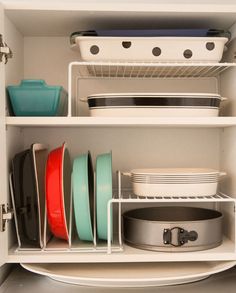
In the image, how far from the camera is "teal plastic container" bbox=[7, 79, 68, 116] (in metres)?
1.16

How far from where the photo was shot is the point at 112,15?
1.17m

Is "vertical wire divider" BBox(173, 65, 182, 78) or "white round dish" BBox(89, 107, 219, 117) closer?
"white round dish" BBox(89, 107, 219, 117)

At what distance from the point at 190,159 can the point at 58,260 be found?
0.55 metres

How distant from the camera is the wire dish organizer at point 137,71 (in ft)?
3.87

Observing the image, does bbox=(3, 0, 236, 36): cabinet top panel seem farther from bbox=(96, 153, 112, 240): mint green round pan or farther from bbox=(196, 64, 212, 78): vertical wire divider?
bbox=(96, 153, 112, 240): mint green round pan

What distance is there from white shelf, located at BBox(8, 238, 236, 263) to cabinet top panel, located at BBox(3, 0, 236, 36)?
2.04ft

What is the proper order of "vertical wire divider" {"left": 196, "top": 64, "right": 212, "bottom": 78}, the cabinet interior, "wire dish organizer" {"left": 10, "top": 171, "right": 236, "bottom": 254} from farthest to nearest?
the cabinet interior < "vertical wire divider" {"left": 196, "top": 64, "right": 212, "bottom": 78} < "wire dish organizer" {"left": 10, "top": 171, "right": 236, "bottom": 254}

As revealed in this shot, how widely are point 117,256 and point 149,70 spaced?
54 cm

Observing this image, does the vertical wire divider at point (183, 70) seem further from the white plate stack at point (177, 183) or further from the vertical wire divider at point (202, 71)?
the white plate stack at point (177, 183)

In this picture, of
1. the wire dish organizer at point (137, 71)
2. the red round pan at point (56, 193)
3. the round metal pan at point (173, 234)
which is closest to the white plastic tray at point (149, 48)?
the wire dish organizer at point (137, 71)

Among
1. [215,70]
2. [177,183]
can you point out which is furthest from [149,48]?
[177,183]

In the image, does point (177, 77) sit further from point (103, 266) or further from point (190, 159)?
point (103, 266)

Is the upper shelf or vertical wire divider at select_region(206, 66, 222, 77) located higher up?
vertical wire divider at select_region(206, 66, 222, 77)

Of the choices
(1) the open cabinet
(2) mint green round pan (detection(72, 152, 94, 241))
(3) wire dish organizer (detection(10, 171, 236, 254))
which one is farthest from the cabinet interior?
(2) mint green round pan (detection(72, 152, 94, 241))
